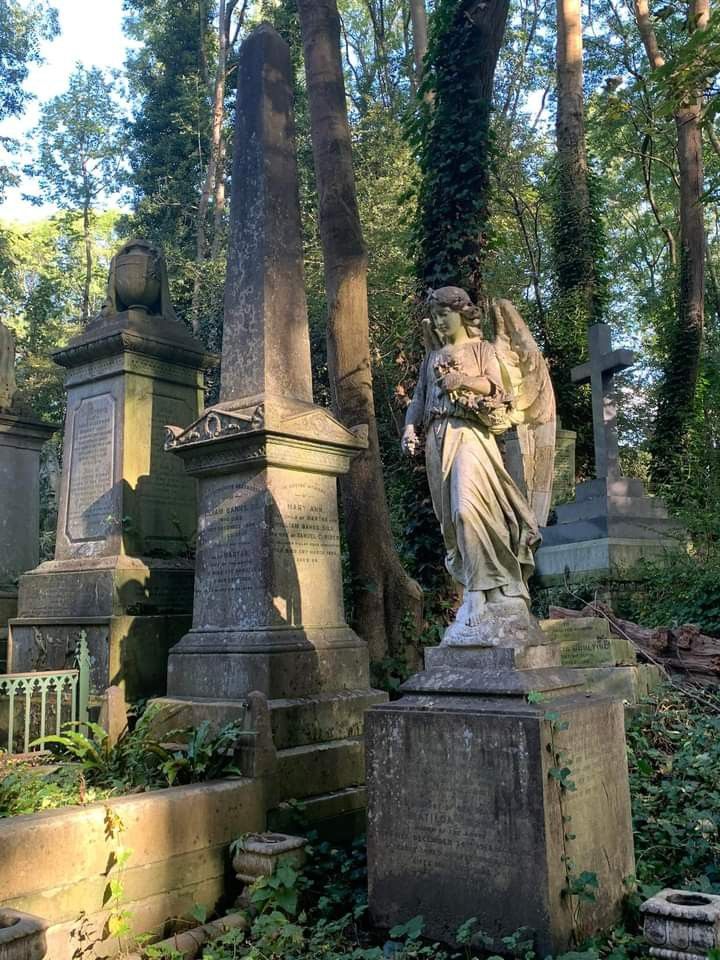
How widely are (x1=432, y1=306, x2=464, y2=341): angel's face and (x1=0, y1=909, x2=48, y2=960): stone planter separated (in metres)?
3.58

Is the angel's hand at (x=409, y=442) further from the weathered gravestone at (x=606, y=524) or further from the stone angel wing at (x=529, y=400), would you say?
the weathered gravestone at (x=606, y=524)

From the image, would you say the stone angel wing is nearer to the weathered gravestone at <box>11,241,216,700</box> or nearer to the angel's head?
the angel's head

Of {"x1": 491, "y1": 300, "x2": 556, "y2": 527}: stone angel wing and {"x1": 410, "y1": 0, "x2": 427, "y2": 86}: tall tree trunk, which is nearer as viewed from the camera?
{"x1": 491, "y1": 300, "x2": 556, "y2": 527}: stone angel wing

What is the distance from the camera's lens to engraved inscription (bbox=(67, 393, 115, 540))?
756 centimetres

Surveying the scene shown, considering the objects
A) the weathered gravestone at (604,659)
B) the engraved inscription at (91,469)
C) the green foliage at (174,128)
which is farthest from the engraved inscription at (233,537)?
the green foliage at (174,128)

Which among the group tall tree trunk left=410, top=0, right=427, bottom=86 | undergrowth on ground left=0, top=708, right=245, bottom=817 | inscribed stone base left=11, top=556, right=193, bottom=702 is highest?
tall tree trunk left=410, top=0, right=427, bottom=86

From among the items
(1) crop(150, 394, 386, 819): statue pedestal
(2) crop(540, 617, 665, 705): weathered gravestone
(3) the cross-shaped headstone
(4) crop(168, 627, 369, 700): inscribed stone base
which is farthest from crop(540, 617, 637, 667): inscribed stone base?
(3) the cross-shaped headstone

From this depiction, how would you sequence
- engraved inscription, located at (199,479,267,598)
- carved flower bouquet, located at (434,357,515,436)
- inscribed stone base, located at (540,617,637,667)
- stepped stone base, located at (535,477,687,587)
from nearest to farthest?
carved flower bouquet, located at (434,357,515,436)
engraved inscription, located at (199,479,267,598)
inscribed stone base, located at (540,617,637,667)
stepped stone base, located at (535,477,687,587)

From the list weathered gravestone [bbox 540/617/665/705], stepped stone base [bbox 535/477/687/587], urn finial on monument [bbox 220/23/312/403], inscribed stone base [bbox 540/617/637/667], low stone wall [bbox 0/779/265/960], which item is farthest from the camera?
stepped stone base [bbox 535/477/687/587]

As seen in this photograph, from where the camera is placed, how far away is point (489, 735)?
13.5 ft

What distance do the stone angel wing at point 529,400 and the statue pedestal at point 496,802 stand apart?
109 centimetres

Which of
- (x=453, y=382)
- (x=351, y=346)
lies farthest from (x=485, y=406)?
(x=351, y=346)

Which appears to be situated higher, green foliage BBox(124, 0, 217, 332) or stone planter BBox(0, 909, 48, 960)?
green foliage BBox(124, 0, 217, 332)

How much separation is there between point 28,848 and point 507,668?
2.40 m
